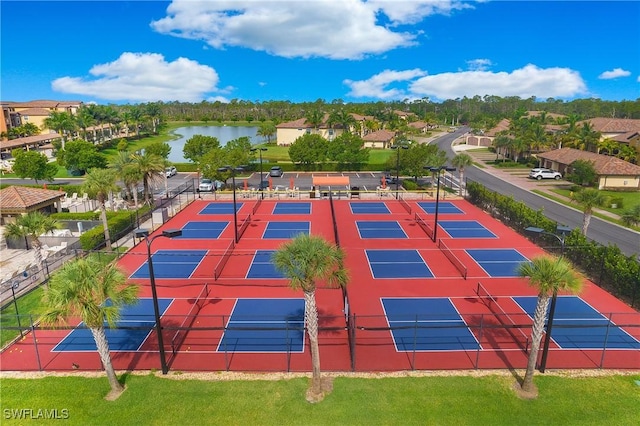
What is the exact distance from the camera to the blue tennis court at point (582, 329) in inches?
695

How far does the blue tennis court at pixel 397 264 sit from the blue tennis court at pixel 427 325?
136 inches

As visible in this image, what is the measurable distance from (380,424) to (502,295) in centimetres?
1259

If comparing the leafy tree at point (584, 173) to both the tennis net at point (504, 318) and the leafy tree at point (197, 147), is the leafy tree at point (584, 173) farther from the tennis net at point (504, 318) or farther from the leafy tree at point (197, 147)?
the leafy tree at point (197, 147)

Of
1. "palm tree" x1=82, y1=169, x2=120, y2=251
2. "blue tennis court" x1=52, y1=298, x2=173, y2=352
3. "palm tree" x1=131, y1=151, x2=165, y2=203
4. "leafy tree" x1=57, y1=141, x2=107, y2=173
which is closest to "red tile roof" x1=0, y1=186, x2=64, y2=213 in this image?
"palm tree" x1=131, y1=151, x2=165, y2=203

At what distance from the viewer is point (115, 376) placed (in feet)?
47.7

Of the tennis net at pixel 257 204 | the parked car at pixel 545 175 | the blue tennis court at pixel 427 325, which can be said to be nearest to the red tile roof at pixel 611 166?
the parked car at pixel 545 175

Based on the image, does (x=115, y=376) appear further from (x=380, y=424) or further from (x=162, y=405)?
(x=380, y=424)

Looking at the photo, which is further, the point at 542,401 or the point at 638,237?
the point at 638,237

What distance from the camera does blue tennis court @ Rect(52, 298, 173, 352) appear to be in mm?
17547

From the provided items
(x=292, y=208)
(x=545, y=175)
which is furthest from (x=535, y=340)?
(x=545, y=175)

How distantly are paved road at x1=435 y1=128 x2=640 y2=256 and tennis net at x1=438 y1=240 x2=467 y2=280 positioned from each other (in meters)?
10.3

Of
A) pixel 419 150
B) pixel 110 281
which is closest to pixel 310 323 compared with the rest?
pixel 110 281

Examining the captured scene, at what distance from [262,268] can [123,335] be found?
9.47 m

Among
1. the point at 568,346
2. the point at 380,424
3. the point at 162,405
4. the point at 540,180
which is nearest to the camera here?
the point at 380,424
